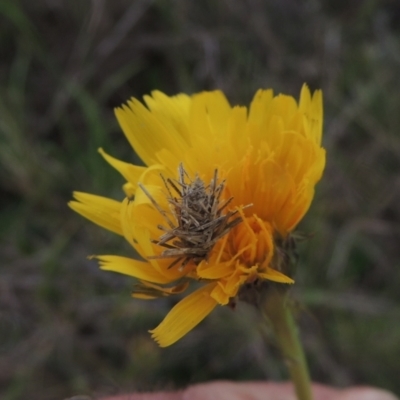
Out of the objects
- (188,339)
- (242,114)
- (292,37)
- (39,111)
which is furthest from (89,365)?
Result: (292,37)

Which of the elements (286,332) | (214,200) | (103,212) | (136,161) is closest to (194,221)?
(214,200)

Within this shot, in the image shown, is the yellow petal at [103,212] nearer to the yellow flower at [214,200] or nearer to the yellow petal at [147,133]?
the yellow flower at [214,200]

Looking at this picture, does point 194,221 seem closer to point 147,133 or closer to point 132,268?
point 132,268

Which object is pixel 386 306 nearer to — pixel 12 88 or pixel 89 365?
pixel 89 365

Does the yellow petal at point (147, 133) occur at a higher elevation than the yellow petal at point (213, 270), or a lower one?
higher

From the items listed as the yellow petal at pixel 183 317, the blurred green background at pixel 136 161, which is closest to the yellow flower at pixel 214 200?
the yellow petal at pixel 183 317
